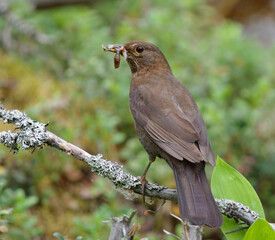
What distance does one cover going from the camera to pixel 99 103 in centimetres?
619

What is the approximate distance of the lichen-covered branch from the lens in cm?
306

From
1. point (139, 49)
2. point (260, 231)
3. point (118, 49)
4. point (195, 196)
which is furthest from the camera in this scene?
point (139, 49)

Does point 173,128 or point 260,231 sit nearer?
point 260,231

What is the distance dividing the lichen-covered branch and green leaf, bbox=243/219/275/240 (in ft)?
0.54

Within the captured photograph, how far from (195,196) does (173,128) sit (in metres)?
0.70

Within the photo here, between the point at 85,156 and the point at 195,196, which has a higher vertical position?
the point at 85,156

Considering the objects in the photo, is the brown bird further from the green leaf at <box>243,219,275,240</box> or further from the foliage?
the foliage

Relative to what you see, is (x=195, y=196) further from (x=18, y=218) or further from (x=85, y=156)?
(x=18, y=218)

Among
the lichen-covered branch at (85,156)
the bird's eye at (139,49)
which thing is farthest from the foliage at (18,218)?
the bird's eye at (139,49)

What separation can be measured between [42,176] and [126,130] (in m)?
1.46

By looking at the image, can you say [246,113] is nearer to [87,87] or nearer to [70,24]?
[87,87]

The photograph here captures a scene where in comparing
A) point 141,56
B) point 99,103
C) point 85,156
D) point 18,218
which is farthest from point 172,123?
point 99,103

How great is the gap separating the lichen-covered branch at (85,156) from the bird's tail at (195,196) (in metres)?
0.10

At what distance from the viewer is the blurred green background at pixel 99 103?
4961 mm
